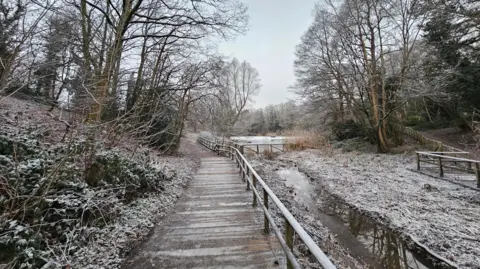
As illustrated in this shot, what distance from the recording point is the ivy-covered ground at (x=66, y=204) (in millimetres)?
2506

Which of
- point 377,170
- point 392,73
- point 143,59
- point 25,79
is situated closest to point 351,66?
point 392,73

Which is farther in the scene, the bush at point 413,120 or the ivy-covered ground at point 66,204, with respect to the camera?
the bush at point 413,120

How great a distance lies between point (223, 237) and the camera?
3.29m

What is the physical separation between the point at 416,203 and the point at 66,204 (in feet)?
25.8

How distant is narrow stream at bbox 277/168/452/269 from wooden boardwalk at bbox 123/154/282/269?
212cm

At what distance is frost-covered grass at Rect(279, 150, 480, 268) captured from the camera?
4.16 meters

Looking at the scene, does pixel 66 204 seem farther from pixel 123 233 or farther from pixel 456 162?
pixel 456 162

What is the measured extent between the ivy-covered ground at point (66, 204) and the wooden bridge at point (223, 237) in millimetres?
389

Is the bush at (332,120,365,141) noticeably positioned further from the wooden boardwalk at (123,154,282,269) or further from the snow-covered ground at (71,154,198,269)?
the snow-covered ground at (71,154,198,269)

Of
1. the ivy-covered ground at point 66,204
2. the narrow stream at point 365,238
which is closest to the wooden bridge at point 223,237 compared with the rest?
the ivy-covered ground at point 66,204

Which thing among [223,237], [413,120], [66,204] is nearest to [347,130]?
[413,120]

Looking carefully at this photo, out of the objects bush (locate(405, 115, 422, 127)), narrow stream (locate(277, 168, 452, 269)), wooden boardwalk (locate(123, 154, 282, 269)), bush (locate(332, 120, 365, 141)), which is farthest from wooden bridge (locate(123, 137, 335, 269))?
bush (locate(405, 115, 422, 127))

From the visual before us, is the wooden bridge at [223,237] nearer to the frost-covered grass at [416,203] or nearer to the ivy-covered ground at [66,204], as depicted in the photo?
the ivy-covered ground at [66,204]

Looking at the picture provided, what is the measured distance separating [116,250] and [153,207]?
1.59 m
